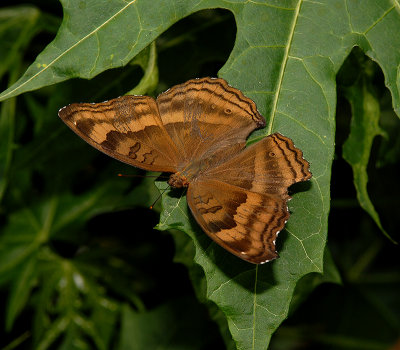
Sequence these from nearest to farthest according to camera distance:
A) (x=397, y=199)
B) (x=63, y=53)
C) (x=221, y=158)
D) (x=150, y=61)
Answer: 1. (x=63, y=53)
2. (x=150, y=61)
3. (x=221, y=158)
4. (x=397, y=199)

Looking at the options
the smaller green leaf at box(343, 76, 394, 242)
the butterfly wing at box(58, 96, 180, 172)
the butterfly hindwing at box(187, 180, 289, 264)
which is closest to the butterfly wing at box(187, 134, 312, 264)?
the butterfly hindwing at box(187, 180, 289, 264)

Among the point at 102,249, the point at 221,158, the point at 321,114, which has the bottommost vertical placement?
the point at 102,249

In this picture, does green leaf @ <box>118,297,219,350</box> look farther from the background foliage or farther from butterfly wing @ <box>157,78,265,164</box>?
butterfly wing @ <box>157,78,265,164</box>

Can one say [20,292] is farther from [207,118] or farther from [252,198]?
[252,198]

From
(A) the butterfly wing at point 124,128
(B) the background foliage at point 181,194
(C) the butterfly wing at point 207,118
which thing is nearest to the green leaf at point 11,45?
(B) the background foliage at point 181,194

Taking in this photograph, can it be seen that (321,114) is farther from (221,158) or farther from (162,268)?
(162,268)

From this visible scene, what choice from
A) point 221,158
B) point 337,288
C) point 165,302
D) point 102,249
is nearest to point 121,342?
point 165,302

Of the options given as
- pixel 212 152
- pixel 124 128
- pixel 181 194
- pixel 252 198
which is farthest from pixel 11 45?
pixel 252 198
